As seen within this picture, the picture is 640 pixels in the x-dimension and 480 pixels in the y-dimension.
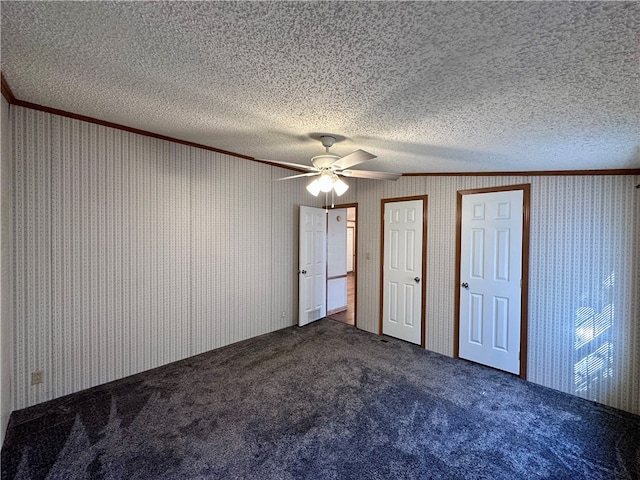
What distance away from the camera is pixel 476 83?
1385mm

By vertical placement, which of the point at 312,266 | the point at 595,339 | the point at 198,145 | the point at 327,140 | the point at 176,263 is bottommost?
the point at 595,339

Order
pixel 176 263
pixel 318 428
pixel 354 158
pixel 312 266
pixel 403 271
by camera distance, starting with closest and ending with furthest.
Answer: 1. pixel 354 158
2. pixel 318 428
3. pixel 176 263
4. pixel 403 271
5. pixel 312 266

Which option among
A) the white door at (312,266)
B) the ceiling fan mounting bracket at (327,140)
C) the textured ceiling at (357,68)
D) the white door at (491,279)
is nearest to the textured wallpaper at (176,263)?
the white door at (491,279)

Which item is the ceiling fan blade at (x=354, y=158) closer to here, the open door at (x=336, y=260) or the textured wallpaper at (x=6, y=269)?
the textured wallpaper at (x=6, y=269)

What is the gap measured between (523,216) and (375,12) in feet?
9.13

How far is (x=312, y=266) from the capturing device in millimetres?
4555

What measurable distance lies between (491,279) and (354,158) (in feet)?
7.38

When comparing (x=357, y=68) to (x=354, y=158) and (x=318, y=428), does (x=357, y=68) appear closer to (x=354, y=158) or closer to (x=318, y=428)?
(x=354, y=158)

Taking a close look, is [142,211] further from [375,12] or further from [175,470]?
[375,12]

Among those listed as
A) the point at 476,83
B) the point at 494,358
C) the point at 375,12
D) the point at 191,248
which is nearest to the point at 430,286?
the point at 494,358

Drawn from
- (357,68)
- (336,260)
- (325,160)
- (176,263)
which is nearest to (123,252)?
(176,263)

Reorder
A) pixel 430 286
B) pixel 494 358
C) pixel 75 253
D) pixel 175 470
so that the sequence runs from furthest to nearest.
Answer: pixel 430 286
pixel 494 358
pixel 75 253
pixel 175 470

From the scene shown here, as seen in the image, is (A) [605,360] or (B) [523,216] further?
(B) [523,216]

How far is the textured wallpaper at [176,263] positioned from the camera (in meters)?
2.31
